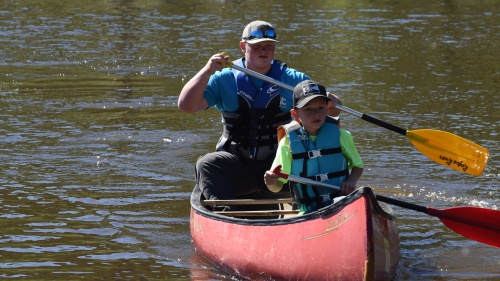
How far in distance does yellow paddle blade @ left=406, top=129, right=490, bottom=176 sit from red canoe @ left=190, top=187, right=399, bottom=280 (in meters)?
0.88

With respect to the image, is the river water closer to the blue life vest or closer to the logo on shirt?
the blue life vest

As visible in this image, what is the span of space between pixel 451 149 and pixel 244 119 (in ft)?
5.25

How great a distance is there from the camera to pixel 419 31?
21.6 metres

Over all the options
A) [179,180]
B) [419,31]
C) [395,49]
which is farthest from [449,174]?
[419,31]

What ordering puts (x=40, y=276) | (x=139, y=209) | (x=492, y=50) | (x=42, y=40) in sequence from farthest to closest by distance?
(x=42, y=40) → (x=492, y=50) → (x=139, y=209) → (x=40, y=276)

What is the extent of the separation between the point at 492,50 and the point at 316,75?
14.2 ft

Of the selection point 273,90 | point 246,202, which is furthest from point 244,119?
point 246,202

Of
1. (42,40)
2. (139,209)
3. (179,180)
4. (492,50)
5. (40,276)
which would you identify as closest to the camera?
(40,276)

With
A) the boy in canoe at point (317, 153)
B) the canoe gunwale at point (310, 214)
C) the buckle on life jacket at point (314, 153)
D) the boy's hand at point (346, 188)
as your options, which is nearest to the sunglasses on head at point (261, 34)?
the boy in canoe at point (317, 153)

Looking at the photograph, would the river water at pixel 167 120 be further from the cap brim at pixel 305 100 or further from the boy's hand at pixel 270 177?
the cap brim at pixel 305 100

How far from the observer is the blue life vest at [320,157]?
6.90 metres

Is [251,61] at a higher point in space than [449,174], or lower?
higher

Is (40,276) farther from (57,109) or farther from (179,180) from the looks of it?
(57,109)

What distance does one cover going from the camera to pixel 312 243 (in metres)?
6.48
